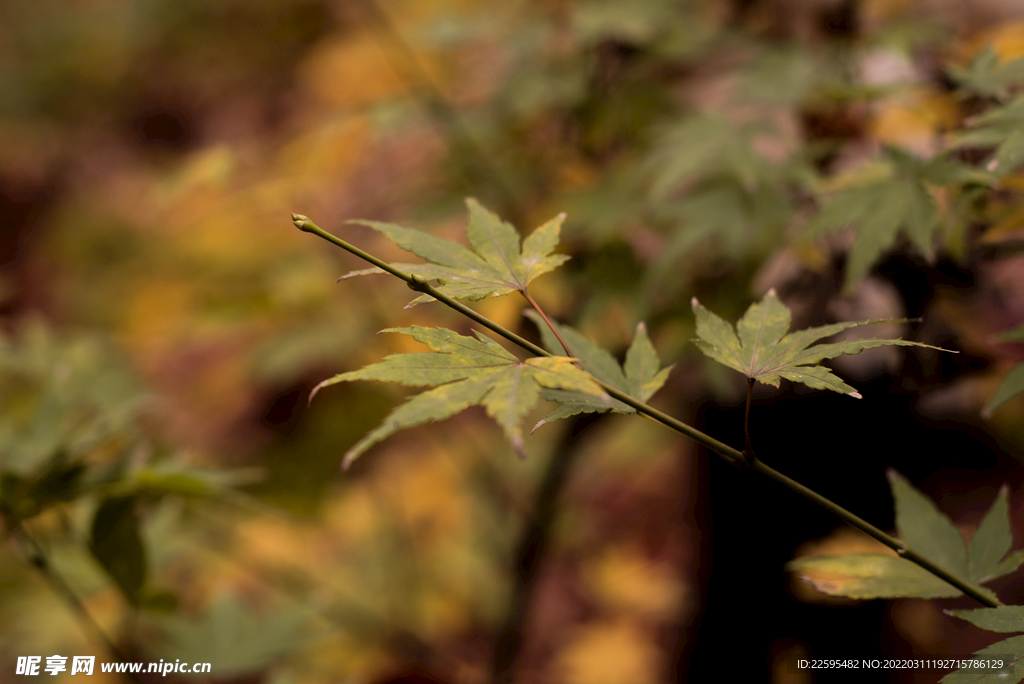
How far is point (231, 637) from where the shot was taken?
2.85 ft

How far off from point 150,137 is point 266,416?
2.27 m

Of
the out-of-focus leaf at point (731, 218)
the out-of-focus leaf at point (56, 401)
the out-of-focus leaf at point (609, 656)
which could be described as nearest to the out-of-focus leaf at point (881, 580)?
the out-of-focus leaf at point (731, 218)

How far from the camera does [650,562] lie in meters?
1.81

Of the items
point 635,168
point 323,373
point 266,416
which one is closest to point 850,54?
point 635,168

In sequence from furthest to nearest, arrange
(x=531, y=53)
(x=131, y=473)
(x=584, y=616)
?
(x=584, y=616) → (x=531, y=53) → (x=131, y=473)

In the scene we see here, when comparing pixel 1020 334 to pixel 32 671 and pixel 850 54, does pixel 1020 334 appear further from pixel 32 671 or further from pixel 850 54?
pixel 32 671

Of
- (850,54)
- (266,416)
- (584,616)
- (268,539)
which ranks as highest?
(850,54)

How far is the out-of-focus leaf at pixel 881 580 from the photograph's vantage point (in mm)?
443

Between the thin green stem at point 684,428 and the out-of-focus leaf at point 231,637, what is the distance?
26.9 inches

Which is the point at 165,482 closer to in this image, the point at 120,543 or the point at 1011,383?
the point at 120,543

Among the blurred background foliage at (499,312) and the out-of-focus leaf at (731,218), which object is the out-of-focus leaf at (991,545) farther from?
the out-of-focus leaf at (731,218)

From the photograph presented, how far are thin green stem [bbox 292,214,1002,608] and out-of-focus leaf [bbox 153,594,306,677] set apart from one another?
0.68 metres

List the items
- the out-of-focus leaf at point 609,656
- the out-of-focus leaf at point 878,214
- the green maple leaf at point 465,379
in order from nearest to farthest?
1. the green maple leaf at point 465,379
2. the out-of-focus leaf at point 878,214
3. the out-of-focus leaf at point 609,656

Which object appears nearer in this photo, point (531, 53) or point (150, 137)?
point (531, 53)
